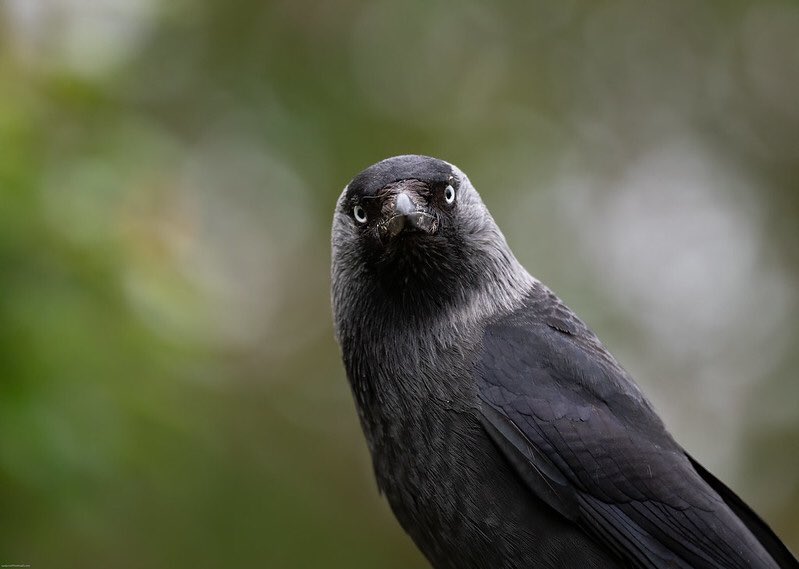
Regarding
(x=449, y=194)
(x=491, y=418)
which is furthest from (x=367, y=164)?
(x=491, y=418)

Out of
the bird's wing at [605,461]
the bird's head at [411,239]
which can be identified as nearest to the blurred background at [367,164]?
the bird's head at [411,239]

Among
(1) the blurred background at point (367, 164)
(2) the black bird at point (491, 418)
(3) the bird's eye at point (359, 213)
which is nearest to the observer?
(2) the black bird at point (491, 418)

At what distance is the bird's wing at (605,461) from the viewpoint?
3438mm

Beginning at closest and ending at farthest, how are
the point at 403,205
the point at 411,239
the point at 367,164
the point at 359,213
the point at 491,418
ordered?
the point at 491,418 → the point at 403,205 → the point at 411,239 → the point at 359,213 → the point at 367,164

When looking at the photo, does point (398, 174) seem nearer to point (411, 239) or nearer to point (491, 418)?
point (411, 239)

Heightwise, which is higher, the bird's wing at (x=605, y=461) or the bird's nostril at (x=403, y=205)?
the bird's nostril at (x=403, y=205)

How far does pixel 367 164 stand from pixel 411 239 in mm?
4083

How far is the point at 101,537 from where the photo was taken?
5117 mm

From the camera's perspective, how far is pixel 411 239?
12.4ft

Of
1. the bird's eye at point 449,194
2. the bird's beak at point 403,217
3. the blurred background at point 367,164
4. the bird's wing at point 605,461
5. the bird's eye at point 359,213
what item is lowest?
the bird's wing at point 605,461

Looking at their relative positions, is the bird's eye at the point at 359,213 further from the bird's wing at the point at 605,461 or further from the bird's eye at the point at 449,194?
the bird's wing at the point at 605,461

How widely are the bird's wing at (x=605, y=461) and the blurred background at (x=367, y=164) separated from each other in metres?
1.84

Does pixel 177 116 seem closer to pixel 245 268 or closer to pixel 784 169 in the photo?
pixel 245 268

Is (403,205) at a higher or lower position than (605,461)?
higher
